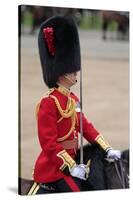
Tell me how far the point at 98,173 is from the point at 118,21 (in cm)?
183

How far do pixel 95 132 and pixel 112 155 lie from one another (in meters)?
0.17

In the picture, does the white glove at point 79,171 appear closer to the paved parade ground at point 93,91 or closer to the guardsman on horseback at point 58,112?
the guardsman on horseback at point 58,112

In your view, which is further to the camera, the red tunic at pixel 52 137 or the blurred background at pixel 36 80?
the blurred background at pixel 36 80

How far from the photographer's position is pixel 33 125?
3.73 meters

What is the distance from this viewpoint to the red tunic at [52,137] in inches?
138

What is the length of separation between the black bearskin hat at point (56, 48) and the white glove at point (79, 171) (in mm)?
479

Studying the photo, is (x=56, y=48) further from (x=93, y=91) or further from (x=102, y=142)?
(x=93, y=91)

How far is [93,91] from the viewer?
6699 millimetres

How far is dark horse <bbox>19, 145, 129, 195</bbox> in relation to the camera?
3.62m

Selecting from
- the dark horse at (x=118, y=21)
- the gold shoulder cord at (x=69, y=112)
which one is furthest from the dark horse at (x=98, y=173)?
the dark horse at (x=118, y=21)

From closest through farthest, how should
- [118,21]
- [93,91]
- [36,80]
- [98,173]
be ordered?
[98,173], [36,80], [118,21], [93,91]

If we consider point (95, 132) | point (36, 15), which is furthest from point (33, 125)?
point (36, 15)

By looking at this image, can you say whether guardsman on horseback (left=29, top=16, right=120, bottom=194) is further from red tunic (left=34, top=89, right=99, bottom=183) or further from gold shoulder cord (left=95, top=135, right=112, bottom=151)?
gold shoulder cord (left=95, top=135, right=112, bottom=151)

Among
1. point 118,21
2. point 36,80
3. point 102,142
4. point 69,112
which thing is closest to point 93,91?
point 118,21
